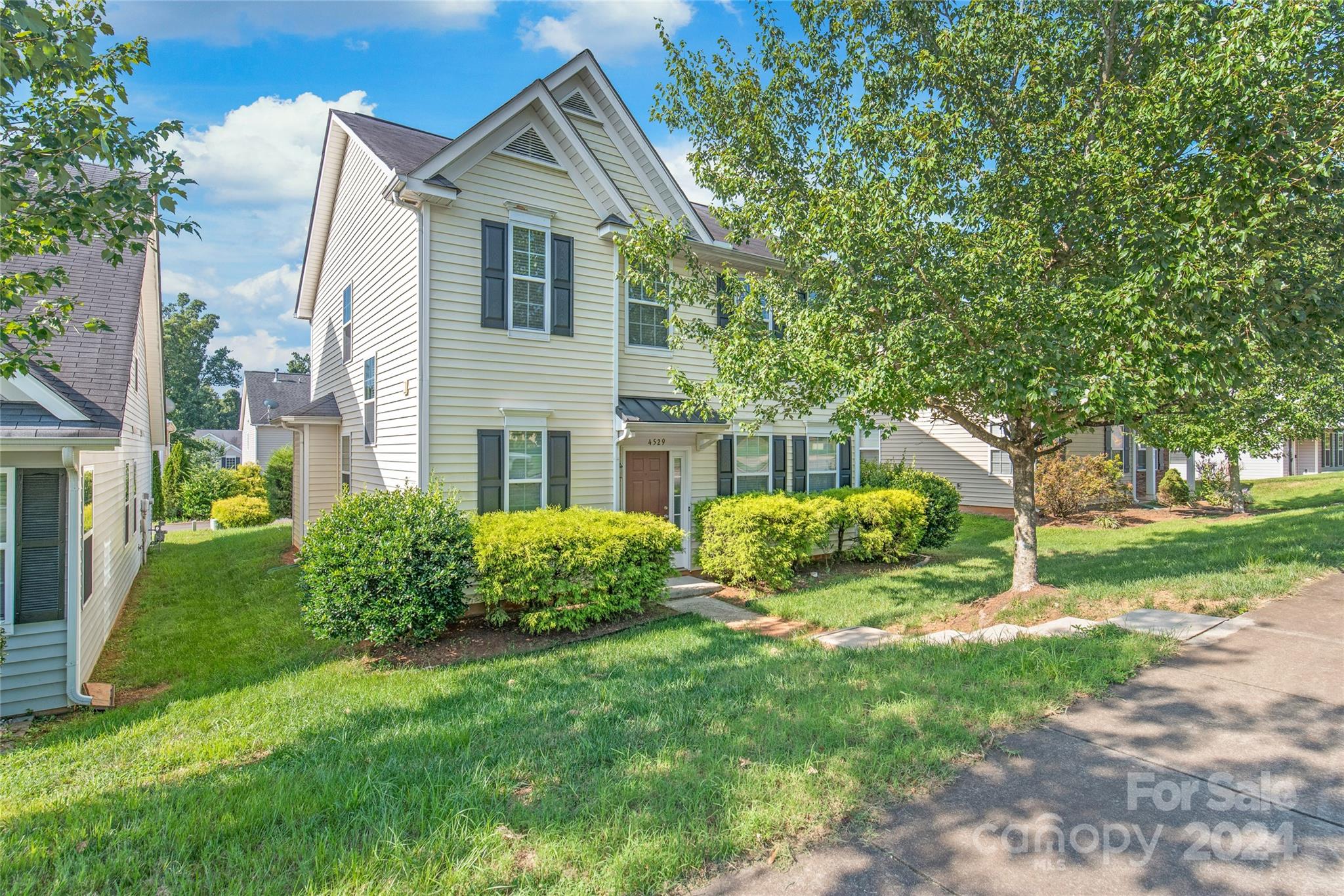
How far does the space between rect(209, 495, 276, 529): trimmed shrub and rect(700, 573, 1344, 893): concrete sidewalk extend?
23.5 metres

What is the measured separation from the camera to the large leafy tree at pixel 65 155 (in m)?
3.98

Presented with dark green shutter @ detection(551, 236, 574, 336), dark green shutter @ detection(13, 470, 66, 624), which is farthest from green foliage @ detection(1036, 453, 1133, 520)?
dark green shutter @ detection(13, 470, 66, 624)

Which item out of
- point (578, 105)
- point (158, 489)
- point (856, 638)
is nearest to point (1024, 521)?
point (856, 638)

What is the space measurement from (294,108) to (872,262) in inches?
459

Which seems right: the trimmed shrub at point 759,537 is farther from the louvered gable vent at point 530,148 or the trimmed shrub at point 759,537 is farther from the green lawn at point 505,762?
the louvered gable vent at point 530,148

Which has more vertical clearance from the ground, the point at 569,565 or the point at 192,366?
the point at 192,366

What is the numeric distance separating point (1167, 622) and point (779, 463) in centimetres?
732

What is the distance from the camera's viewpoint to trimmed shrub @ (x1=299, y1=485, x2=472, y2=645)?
274 inches

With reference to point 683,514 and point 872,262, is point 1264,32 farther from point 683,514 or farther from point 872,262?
point 683,514

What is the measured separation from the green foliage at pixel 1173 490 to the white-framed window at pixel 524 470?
21122 mm

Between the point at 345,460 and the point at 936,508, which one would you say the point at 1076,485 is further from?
the point at 345,460

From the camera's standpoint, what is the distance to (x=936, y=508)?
13.2 meters

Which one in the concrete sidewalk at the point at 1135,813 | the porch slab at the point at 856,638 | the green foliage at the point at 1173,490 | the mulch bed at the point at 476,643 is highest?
the green foliage at the point at 1173,490

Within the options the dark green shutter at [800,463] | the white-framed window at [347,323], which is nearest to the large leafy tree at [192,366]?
the white-framed window at [347,323]
